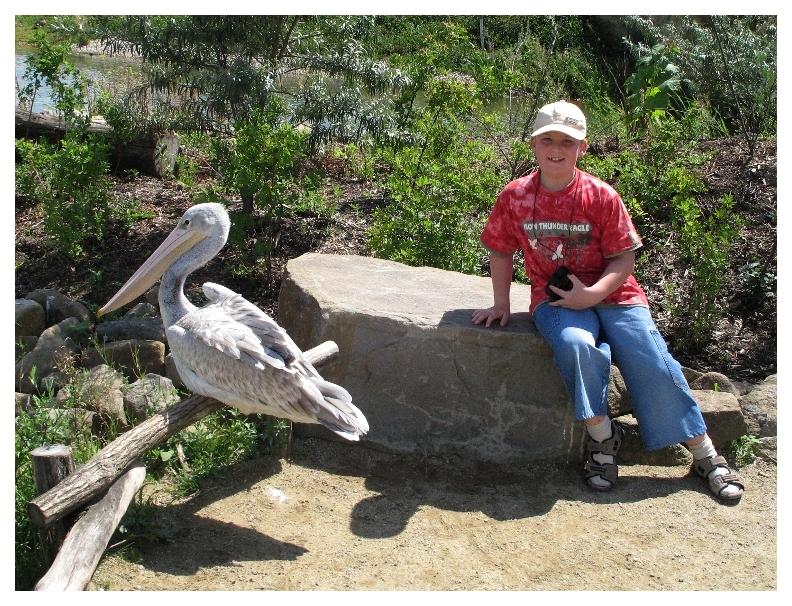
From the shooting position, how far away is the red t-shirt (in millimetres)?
4164

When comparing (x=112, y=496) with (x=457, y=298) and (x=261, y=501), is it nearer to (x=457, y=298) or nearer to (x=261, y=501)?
(x=261, y=501)

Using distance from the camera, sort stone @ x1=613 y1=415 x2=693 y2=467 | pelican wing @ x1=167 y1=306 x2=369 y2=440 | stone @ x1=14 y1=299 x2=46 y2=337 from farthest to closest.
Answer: stone @ x1=14 y1=299 x2=46 y2=337
stone @ x1=613 y1=415 x2=693 y2=467
pelican wing @ x1=167 y1=306 x2=369 y2=440

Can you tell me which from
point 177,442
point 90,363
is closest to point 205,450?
point 177,442

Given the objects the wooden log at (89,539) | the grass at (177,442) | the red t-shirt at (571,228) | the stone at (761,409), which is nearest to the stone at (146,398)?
the grass at (177,442)

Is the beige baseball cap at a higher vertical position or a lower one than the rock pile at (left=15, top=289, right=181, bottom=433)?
higher

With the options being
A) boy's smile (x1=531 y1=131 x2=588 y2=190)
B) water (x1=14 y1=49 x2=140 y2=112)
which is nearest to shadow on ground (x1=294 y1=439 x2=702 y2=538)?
boy's smile (x1=531 y1=131 x2=588 y2=190)

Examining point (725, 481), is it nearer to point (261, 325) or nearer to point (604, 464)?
point (604, 464)

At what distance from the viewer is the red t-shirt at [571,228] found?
4.16 meters

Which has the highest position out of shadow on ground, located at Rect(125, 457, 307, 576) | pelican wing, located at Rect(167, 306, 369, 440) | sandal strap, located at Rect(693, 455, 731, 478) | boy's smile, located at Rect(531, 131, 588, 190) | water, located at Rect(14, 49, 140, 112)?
boy's smile, located at Rect(531, 131, 588, 190)

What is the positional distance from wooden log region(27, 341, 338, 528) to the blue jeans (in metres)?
1.56

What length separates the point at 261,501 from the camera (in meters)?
4.09

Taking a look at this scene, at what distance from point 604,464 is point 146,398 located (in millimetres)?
2288

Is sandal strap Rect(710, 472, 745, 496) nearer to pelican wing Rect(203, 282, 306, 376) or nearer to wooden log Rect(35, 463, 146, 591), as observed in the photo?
pelican wing Rect(203, 282, 306, 376)

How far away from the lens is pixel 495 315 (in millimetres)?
4434
